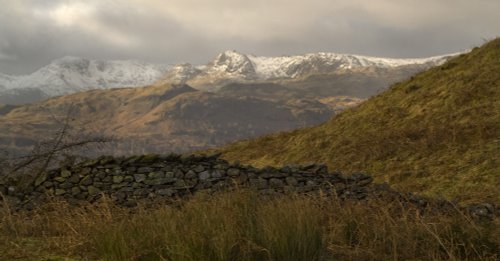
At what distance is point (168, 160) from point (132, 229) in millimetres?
8150

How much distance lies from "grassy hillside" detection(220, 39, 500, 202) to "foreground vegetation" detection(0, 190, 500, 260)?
868 cm

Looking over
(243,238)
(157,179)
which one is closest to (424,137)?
(157,179)

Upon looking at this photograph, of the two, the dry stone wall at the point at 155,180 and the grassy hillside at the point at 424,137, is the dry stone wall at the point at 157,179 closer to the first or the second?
the dry stone wall at the point at 155,180

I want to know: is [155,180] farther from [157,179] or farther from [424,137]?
[424,137]

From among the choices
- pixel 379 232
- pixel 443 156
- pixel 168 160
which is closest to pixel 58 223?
pixel 379 232

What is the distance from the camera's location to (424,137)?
20656 mm

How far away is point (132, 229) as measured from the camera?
5.94 meters

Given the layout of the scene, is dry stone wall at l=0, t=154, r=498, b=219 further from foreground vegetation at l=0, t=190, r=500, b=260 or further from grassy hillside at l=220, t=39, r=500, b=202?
foreground vegetation at l=0, t=190, r=500, b=260

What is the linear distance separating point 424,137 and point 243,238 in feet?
57.0

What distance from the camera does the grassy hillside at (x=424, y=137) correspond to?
16897 millimetres

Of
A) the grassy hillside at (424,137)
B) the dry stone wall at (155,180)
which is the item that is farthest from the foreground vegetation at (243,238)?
the grassy hillside at (424,137)

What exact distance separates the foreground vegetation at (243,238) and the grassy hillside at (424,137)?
8675mm

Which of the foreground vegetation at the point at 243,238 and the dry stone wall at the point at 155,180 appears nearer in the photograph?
the foreground vegetation at the point at 243,238

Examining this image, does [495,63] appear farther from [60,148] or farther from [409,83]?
[60,148]
